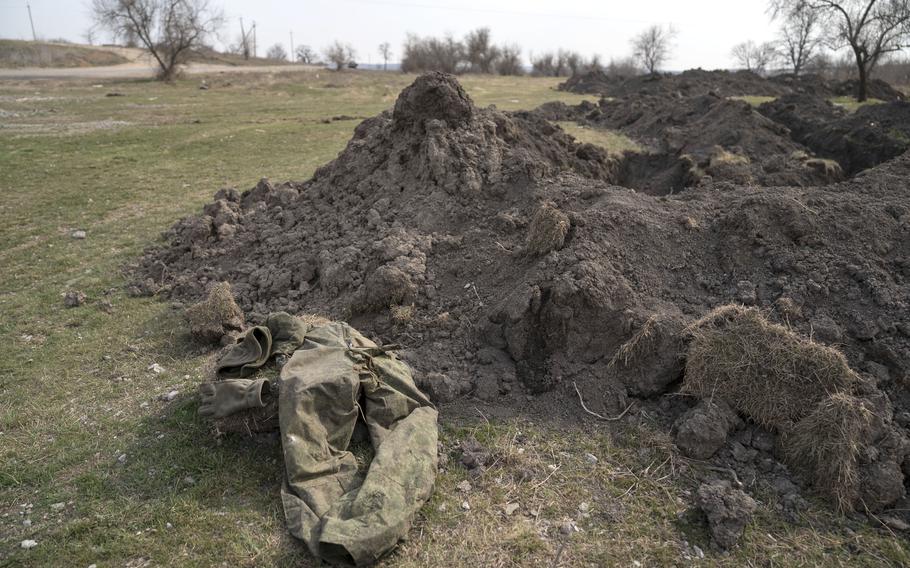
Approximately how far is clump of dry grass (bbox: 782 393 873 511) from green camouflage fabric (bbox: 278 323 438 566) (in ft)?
7.75

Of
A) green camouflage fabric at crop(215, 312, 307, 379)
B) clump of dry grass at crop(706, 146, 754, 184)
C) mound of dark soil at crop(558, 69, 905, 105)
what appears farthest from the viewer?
mound of dark soil at crop(558, 69, 905, 105)

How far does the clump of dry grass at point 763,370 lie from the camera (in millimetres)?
3619

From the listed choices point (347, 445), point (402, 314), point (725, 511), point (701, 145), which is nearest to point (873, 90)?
point (701, 145)

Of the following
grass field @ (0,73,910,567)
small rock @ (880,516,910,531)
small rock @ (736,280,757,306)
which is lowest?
grass field @ (0,73,910,567)

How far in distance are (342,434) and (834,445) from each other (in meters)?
3.06

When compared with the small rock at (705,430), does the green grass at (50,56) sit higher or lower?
higher

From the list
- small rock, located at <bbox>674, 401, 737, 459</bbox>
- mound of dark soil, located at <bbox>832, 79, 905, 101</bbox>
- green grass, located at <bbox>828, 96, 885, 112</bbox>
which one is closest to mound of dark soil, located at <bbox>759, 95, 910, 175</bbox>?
green grass, located at <bbox>828, 96, 885, 112</bbox>

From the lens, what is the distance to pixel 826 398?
3508 millimetres

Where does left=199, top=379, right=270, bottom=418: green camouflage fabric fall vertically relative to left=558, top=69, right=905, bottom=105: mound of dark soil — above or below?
below

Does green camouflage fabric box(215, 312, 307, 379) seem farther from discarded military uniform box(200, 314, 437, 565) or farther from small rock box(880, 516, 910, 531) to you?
small rock box(880, 516, 910, 531)

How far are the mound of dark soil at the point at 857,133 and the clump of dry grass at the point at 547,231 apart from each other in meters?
9.39

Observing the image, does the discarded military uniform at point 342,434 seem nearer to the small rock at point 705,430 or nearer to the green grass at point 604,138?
the small rock at point 705,430

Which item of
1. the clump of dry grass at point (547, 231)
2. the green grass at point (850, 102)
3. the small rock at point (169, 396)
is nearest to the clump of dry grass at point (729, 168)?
the clump of dry grass at point (547, 231)

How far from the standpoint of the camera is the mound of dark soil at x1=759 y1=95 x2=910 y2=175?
35.7ft
